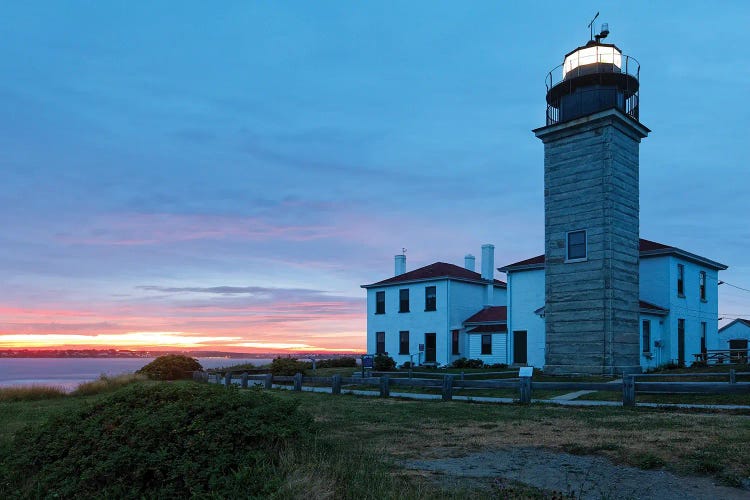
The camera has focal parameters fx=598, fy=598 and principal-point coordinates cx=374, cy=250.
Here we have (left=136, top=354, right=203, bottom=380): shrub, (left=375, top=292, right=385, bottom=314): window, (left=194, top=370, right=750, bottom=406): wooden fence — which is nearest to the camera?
(left=194, top=370, right=750, bottom=406): wooden fence

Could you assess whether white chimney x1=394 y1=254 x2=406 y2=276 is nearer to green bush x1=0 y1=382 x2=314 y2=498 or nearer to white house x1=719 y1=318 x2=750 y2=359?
white house x1=719 y1=318 x2=750 y2=359

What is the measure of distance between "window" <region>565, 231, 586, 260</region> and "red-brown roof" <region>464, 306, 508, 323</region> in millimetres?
12674

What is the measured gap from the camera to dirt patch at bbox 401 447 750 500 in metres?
6.47

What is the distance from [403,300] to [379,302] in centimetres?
244

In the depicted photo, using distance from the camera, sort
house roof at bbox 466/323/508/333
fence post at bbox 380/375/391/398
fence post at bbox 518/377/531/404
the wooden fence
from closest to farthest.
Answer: the wooden fence
fence post at bbox 518/377/531/404
fence post at bbox 380/375/391/398
house roof at bbox 466/323/508/333

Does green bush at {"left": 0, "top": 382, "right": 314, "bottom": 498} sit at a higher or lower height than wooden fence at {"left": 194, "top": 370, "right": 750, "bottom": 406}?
higher

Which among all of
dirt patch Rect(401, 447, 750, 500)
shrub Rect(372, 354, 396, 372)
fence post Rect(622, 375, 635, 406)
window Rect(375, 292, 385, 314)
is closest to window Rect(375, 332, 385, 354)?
window Rect(375, 292, 385, 314)

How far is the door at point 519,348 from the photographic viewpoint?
33.8 meters

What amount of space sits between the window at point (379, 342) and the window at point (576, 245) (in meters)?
20.7

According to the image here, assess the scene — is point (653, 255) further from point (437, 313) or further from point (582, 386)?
point (582, 386)

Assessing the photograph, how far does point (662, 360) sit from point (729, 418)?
1877 cm

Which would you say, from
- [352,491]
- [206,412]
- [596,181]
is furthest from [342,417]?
[596,181]

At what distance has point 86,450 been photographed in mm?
7277

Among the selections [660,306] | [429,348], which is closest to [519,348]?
[429,348]
